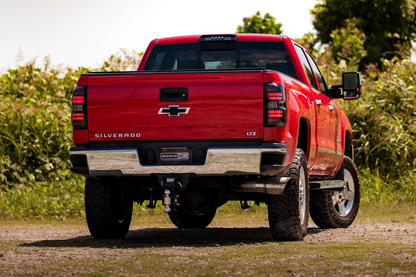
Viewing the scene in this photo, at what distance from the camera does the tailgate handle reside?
6.52 m

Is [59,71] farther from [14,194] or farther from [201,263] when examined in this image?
[201,263]

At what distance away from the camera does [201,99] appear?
6480 mm

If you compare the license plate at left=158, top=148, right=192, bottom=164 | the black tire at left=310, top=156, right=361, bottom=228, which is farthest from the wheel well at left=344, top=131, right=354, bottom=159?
the license plate at left=158, top=148, right=192, bottom=164

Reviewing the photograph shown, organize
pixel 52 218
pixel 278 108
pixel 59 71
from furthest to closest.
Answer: pixel 59 71 → pixel 52 218 → pixel 278 108

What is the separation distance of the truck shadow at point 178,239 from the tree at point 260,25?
2108cm

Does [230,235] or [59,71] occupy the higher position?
[59,71]

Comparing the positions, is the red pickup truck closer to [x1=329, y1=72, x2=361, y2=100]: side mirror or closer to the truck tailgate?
the truck tailgate

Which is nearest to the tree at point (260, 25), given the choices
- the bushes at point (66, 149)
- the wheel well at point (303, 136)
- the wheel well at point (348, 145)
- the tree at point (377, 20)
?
the tree at point (377, 20)

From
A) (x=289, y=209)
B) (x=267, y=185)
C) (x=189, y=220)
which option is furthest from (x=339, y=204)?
(x=267, y=185)

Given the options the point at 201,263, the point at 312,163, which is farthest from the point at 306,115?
the point at 201,263

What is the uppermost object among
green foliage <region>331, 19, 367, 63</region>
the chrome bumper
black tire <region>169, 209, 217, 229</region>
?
green foliage <region>331, 19, 367, 63</region>

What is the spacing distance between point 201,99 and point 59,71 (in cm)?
1125

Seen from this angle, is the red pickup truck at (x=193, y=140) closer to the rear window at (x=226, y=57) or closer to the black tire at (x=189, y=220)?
the rear window at (x=226, y=57)

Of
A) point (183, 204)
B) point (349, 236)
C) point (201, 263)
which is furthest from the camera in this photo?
point (349, 236)
